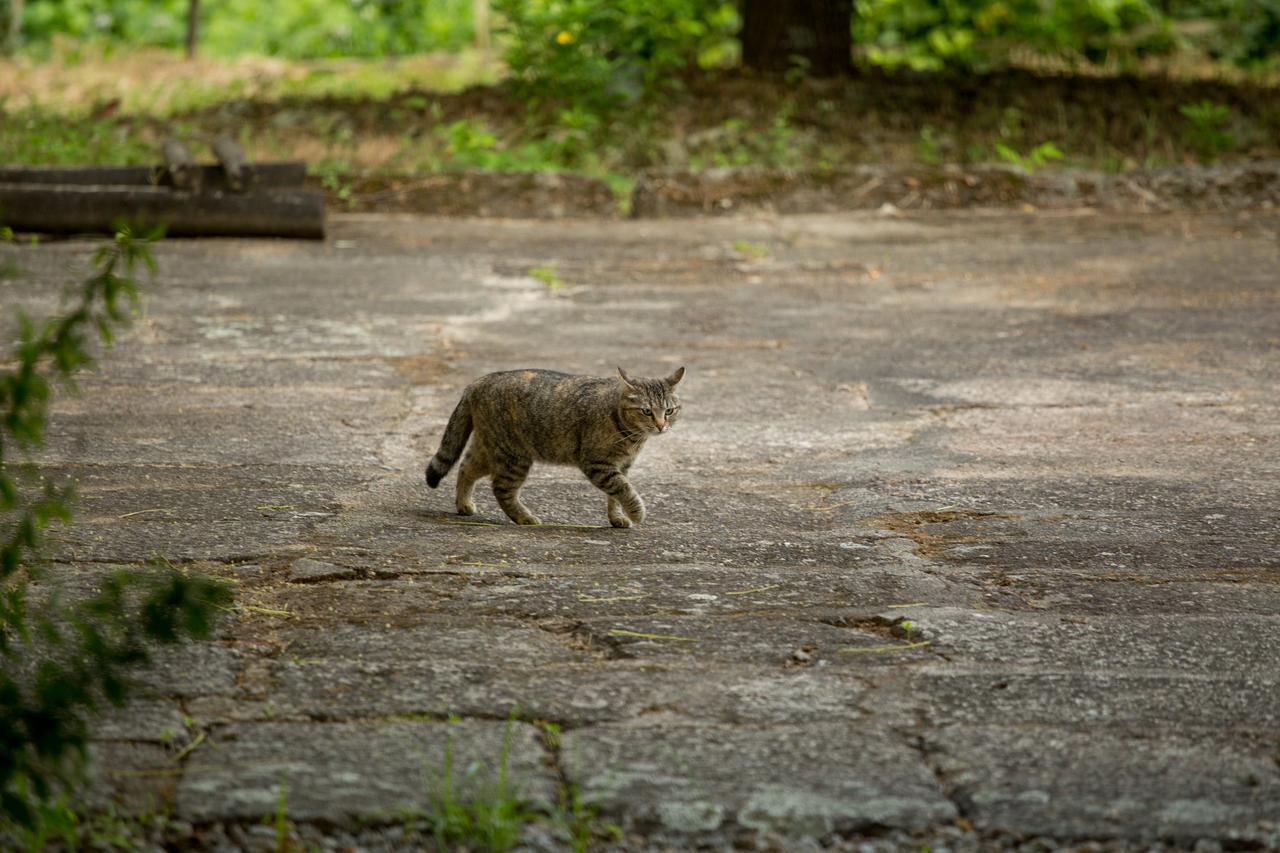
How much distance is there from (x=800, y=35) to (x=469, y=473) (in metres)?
9.33

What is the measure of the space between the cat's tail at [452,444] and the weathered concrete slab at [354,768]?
6.92 ft

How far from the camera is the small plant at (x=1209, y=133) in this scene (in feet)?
39.1

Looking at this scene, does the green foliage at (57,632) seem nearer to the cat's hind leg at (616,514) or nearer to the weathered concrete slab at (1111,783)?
the weathered concrete slab at (1111,783)

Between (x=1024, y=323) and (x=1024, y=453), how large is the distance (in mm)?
2473

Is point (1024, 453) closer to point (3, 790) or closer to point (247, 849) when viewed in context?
point (247, 849)

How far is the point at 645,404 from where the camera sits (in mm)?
5055

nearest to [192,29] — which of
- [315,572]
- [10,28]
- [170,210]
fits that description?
[10,28]

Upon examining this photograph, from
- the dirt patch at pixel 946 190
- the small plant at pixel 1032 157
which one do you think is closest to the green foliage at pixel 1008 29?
the small plant at pixel 1032 157

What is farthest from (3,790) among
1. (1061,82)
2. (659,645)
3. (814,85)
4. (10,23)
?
(10,23)

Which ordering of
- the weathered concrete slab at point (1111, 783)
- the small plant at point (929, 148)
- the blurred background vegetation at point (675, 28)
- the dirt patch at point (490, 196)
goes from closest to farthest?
1. the weathered concrete slab at point (1111, 783)
2. the dirt patch at point (490, 196)
3. the small plant at point (929, 148)
4. the blurred background vegetation at point (675, 28)

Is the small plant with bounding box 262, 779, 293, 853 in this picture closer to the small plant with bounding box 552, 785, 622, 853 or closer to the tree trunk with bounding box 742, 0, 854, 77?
the small plant with bounding box 552, 785, 622, 853

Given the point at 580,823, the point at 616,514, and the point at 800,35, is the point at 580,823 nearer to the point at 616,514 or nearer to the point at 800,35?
the point at 616,514

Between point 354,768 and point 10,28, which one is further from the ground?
point 10,28

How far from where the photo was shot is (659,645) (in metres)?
3.71
